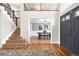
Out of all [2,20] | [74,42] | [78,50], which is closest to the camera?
[78,50]

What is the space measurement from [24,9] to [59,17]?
2.44m

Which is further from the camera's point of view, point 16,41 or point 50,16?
point 50,16

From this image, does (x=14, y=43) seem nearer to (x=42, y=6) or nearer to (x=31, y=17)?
(x=31, y=17)

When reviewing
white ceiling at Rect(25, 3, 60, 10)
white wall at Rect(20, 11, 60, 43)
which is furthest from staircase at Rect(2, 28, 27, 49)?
white ceiling at Rect(25, 3, 60, 10)

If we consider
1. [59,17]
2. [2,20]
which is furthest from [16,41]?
[59,17]

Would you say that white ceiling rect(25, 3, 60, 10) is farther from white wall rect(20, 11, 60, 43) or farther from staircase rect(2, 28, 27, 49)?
staircase rect(2, 28, 27, 49)

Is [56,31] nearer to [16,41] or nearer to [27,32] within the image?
[27,32]

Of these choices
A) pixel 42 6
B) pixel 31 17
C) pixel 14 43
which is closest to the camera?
pixel 14 43

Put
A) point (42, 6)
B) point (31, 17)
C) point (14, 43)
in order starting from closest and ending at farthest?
1. point (14, 43)
2. point (31, 17)
3. point (42, 6)

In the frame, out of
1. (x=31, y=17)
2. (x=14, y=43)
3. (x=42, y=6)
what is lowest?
(x=14, y=43)

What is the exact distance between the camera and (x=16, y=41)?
9.44 m

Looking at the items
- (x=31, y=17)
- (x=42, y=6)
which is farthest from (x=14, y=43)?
(x=42, y=6)

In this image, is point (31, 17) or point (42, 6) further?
point (42, 6)

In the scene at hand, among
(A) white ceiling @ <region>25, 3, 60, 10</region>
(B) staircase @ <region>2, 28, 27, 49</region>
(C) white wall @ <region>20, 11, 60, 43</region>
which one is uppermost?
(A) white ceiling @ <region>25, 3, 60, 10</region>
